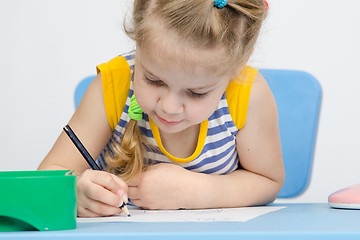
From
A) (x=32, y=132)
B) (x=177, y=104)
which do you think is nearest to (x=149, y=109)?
(x=177, y=104)

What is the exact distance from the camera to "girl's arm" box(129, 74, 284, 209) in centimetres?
89

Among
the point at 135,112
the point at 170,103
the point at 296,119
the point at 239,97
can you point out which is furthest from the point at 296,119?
the point at 170,103

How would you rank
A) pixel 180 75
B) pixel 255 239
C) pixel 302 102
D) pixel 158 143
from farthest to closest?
pixel 302 102 → pixel 158 143 → pixel 180 75 → pixel 255 239

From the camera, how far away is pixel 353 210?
0.79 meters

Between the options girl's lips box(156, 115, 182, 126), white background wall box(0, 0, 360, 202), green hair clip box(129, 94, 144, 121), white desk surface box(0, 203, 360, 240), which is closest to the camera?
white desk surface box(0, 203, 360, 240)

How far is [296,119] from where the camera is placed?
127cm

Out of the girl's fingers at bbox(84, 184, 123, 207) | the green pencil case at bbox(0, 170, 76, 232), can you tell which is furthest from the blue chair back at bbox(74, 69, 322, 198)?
the green pencil case at bbox(0, 170, 76, 232)

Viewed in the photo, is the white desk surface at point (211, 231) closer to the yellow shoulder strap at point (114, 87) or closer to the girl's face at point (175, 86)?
the girl's face at point (175, 86)

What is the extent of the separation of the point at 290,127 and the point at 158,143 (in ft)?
1.19

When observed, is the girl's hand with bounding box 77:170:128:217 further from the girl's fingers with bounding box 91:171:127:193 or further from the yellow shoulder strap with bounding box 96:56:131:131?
the yellow shoulder strap with bounding box 96:56:131:131

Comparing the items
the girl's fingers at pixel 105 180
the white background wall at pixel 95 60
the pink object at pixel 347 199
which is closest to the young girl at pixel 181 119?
the girl's fingers at pixel 105 180

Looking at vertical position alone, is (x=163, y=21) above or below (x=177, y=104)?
above

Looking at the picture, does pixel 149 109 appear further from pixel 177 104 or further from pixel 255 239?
pixel 255 239

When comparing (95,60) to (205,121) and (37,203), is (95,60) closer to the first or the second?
(205,121)
